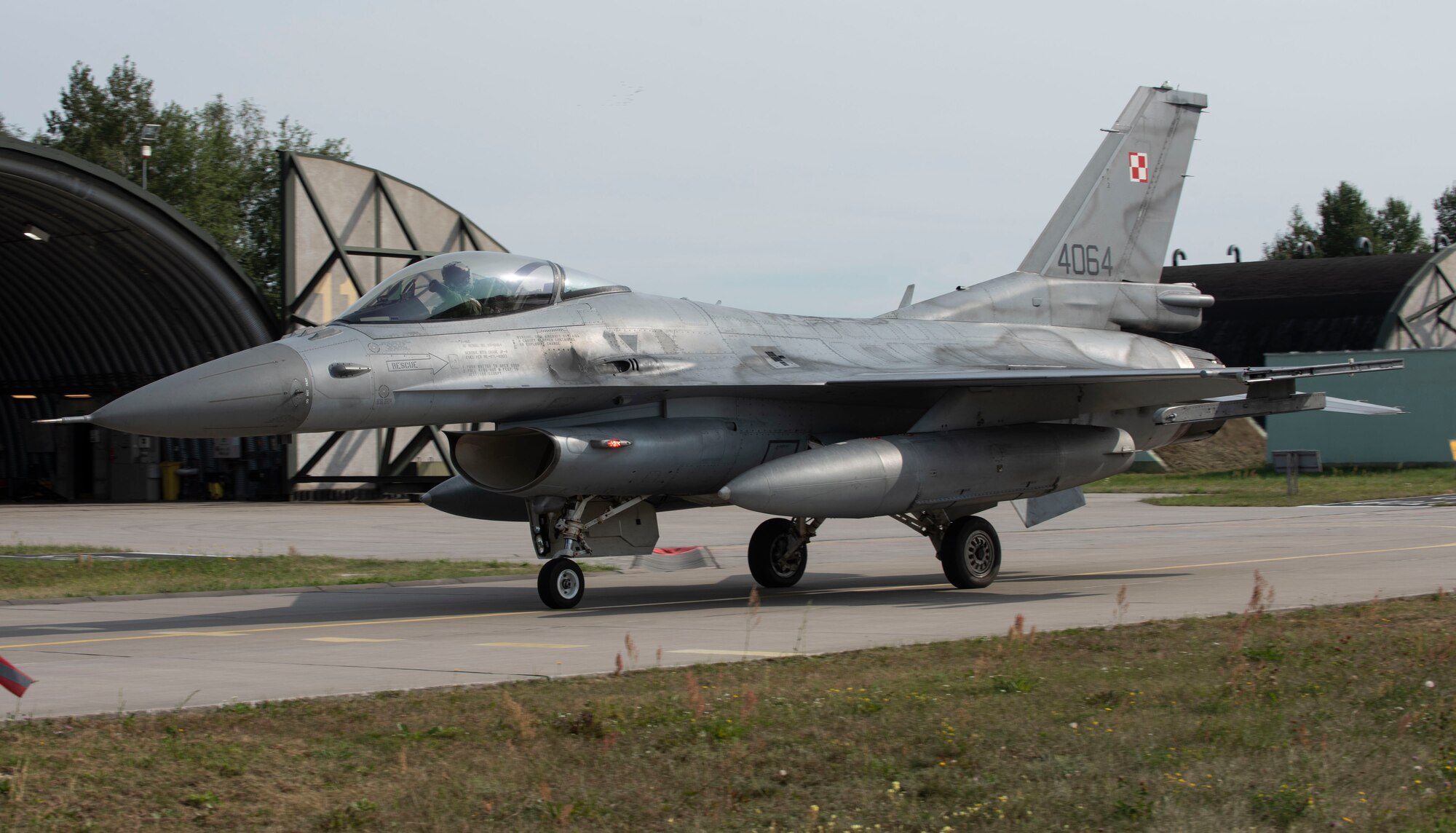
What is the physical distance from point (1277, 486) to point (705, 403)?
25664 mm

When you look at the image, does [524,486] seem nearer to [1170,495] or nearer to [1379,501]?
[1379,501]

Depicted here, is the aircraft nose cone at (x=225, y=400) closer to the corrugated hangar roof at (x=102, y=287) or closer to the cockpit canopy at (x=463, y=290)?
the cockpit canopy at (x=463, y=290)

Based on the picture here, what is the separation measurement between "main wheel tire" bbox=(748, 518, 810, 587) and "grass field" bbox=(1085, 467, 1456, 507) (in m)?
16.8

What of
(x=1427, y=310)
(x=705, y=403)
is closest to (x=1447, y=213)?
(x=1427, y=310)

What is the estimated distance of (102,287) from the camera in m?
37.9

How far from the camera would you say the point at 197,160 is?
74.6 m

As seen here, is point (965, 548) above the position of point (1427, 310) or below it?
below

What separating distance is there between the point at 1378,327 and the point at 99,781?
4720 centimetres

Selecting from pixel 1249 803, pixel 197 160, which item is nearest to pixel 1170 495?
pixel 1249 803

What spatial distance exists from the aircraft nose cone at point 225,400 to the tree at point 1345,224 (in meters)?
93.1

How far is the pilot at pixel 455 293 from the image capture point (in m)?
12.1

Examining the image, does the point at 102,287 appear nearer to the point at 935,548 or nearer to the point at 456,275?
the point at 456,275

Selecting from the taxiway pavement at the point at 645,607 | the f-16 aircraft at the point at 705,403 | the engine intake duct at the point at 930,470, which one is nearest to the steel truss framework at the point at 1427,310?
the taxiway pavement at the point at 645,607

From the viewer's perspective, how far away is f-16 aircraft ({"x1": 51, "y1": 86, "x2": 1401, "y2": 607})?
37.9ft
